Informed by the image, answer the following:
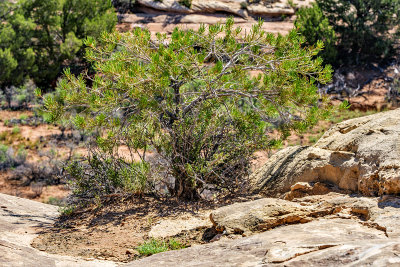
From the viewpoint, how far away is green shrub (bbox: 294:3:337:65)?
2039 centimetres

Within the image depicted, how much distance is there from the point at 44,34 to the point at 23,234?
19.6 meters

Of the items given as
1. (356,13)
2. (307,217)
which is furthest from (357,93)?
(307,217)

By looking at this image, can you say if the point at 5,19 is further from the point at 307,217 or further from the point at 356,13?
the point at 307,217

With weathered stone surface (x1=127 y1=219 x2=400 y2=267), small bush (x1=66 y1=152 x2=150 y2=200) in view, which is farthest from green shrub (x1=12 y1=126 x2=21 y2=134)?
weathered stone surface (x1=127 y1=219 x2=400 y2=267)

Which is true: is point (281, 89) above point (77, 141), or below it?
above

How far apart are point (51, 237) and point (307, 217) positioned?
9.69 ft

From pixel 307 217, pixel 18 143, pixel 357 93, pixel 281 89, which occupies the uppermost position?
pixel 281 89

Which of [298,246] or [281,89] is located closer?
[298,246]

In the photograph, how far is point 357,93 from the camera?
63.2 ft

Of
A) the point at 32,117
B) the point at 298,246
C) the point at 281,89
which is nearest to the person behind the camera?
the point at 298,246

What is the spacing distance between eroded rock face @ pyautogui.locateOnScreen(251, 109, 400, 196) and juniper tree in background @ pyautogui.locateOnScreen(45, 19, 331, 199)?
0.37 meters

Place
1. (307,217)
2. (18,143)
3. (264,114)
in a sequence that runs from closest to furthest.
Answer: (307,217)
(264,114)
(18,143)

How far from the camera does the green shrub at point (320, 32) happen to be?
2039cm

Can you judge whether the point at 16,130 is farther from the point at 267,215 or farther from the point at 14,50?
the point at 267,215
